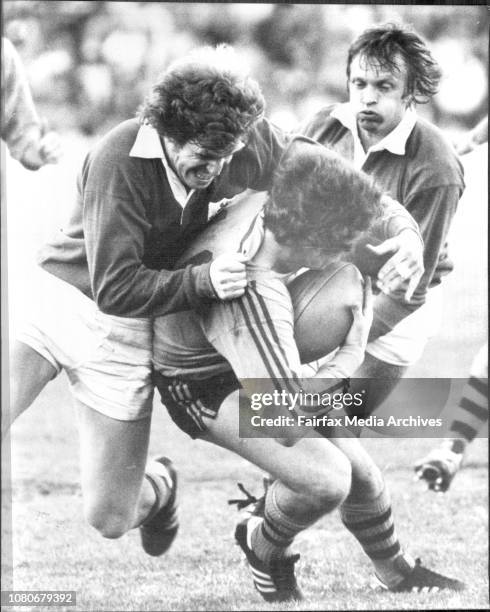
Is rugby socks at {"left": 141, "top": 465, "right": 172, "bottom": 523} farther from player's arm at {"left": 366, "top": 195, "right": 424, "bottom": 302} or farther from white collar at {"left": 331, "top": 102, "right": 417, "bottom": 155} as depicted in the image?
white collar at {"left": 331, "top": 102, "right": 417, "bottom": 155}

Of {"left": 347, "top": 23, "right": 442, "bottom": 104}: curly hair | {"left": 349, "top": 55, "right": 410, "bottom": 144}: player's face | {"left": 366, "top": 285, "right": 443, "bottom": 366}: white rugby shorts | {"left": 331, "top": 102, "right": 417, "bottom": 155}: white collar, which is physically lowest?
{"left": 366, "top": 285, "right": 443, "bottom": 366}: white rugby shorts

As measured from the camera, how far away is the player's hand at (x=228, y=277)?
3.49 metres

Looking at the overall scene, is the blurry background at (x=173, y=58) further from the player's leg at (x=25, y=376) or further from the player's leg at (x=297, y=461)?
the player's leg at (x=297, y=461)

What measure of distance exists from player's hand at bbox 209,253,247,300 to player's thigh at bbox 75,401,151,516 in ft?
1.73

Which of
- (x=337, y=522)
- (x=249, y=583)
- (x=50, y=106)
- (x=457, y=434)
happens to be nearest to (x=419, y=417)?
(x=457, y=434)

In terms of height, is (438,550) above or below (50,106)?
below

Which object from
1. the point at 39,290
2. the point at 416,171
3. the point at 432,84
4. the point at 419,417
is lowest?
the point at 419,417

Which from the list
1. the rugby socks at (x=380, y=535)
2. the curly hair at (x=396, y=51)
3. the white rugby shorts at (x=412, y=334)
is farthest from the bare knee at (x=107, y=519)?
the curly hair at (x=396, y=51)

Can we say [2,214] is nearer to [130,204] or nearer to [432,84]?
[130,204]

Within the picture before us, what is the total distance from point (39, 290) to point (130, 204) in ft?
1.53

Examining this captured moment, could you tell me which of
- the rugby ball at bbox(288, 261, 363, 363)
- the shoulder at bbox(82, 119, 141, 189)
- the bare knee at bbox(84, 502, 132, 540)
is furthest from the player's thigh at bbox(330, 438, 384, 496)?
the shoulder at bbox(82, 119, 141, 189)

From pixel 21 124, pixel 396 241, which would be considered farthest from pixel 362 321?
pixel 21 124

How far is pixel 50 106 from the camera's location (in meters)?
3.60

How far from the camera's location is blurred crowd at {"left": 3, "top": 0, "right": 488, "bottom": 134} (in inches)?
141
